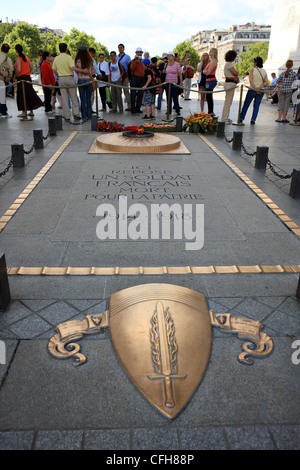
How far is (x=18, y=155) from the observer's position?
22.0ft

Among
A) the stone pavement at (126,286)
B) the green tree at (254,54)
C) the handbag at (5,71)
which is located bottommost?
the stone pavement at (126,286)

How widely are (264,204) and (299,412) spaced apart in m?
3.54

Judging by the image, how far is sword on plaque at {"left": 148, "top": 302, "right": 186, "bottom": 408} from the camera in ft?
7.33

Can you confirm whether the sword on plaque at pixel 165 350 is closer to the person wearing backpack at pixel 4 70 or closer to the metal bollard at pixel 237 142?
the metal bollard at pixel 237 142

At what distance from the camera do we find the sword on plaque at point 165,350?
7.33ft

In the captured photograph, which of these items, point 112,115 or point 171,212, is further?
point 112,115

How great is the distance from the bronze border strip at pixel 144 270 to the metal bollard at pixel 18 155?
3.70 meters

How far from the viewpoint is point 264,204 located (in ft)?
17.3

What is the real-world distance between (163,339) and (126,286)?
2.73 ft

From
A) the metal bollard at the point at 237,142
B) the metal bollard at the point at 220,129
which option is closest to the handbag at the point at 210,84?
the metal bollard at the point at 220,129

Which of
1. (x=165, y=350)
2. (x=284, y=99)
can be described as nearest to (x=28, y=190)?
(x=165, y=350)

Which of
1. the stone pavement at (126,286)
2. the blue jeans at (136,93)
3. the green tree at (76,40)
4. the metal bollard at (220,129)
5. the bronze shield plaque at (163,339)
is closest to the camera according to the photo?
the stone pavement at (126,286)

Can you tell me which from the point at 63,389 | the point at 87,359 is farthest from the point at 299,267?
the point at 63,389
